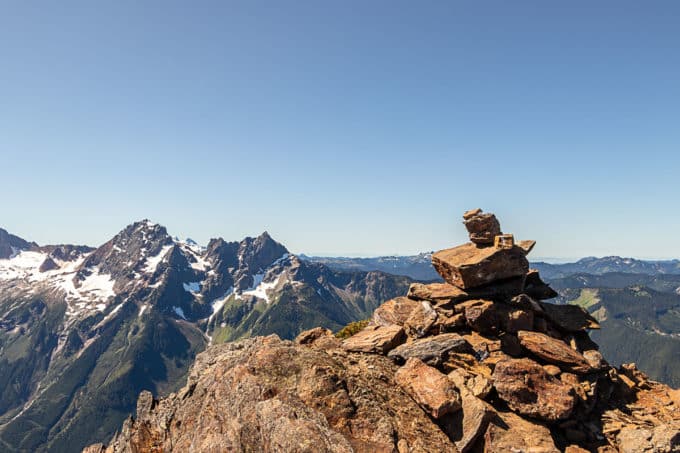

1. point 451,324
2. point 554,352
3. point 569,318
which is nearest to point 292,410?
point 451,324

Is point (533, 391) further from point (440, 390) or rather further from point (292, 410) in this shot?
point (292, 410)

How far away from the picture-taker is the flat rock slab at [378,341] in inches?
1106

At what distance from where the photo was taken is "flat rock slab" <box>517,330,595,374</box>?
26078 mm

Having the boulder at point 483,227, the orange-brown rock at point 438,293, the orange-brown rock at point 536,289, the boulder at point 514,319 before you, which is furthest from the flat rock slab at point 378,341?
the orange-brown rock at point 536,289

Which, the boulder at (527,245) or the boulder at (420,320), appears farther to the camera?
the boulder at (527,245)

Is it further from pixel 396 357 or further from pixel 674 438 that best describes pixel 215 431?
pixel 674 438

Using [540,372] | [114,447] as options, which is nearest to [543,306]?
[540,372]

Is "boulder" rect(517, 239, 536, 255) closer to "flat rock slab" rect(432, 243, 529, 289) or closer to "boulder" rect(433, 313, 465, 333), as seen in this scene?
"flat rock slab" rect(432, 243, 529, 289)

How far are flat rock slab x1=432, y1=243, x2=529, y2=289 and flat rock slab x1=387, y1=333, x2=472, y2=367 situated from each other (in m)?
6.81

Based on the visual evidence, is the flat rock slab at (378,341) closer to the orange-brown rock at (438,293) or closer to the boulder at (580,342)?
the orange-brown rock at (438,293)

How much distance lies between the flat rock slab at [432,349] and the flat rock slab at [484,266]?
6809 millimetres

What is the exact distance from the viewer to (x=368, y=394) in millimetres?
22281

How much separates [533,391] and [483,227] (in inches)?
702

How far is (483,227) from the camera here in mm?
36938
